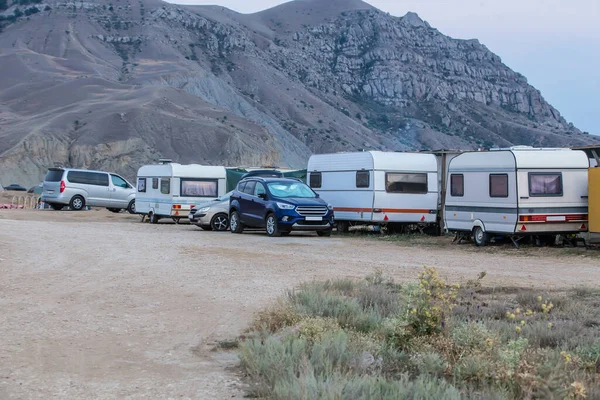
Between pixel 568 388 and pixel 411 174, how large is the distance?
61.8ft

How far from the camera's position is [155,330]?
811 centimetres

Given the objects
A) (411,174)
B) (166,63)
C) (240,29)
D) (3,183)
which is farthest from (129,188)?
(240,29)

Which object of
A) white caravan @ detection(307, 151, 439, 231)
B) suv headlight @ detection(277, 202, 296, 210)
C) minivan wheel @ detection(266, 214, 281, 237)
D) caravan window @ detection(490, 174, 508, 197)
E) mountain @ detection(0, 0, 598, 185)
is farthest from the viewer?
mountain @ detection(0, 0, 598, 185)

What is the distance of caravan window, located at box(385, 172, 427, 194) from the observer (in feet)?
77.0

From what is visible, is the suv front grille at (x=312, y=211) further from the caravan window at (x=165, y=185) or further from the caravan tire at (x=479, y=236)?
the caravan window at (x=165, y=185)

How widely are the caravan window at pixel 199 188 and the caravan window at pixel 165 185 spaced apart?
0.50 meters

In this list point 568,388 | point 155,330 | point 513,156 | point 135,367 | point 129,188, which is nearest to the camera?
point 568,388

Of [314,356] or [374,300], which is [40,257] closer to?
[374,300]

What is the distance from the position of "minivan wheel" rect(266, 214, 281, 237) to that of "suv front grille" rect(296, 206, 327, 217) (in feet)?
2.58

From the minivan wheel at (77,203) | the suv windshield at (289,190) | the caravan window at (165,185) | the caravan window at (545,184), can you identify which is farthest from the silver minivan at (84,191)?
the caravan window at (545,184)

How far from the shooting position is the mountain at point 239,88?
76.0 meters

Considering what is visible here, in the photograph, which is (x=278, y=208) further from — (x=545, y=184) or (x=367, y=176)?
(x=545, y=184)

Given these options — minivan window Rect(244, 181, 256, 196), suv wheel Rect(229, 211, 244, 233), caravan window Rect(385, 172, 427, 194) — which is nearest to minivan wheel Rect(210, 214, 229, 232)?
suv wheel Rect(229, 211, 244, 233)

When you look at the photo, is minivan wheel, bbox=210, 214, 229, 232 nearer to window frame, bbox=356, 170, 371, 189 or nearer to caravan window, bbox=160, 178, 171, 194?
caravan window, bbox=160, 178, 171, 194
